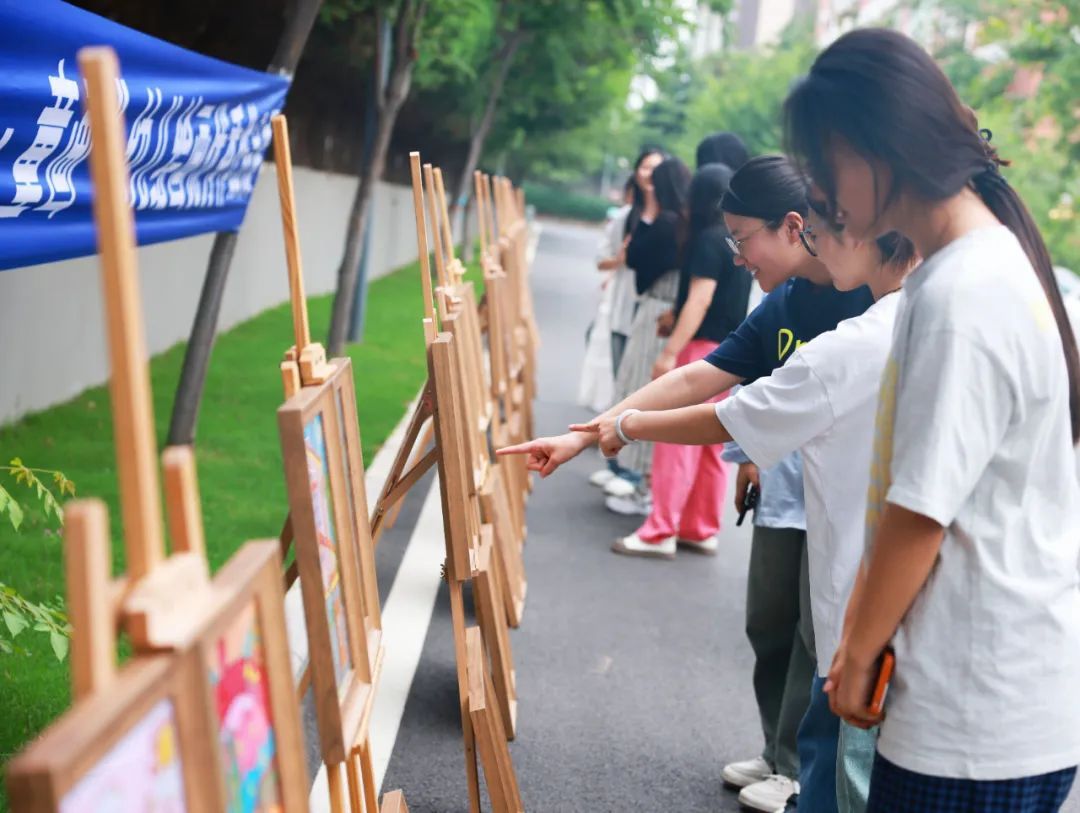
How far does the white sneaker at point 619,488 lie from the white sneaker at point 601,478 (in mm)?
129

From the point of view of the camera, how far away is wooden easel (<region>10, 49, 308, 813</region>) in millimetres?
1307

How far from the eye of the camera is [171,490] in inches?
60.9

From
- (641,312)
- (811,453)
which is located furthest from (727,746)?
(641,312)

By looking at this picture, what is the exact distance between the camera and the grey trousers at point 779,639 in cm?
394

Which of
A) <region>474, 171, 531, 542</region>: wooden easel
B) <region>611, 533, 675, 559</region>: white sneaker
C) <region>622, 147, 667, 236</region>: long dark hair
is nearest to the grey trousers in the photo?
<region>474, 171, 531, 542</region>: wooden easel

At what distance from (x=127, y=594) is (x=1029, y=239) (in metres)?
1.49

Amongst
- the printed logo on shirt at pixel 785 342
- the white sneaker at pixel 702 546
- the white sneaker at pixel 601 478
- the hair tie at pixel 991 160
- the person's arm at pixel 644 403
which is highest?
the hair tie at pixel 991 160

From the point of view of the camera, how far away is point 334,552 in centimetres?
260

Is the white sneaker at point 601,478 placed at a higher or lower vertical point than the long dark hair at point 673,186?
lower

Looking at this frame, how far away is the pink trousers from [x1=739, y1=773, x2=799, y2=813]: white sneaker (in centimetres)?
279

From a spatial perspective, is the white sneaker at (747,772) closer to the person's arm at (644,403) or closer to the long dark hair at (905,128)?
the person's arm at (644,403)

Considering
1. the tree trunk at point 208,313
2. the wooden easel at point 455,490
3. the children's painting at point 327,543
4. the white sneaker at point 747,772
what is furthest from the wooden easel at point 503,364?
the children's painting at point 327,543

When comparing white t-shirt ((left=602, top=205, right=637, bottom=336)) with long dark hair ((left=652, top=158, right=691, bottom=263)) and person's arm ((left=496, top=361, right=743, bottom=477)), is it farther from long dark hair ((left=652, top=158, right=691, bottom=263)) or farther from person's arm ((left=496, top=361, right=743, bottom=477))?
person's arm ((left=496, top=361, right=743, bottom=477))

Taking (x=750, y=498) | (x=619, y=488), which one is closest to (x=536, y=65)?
(x=619, y=488)
